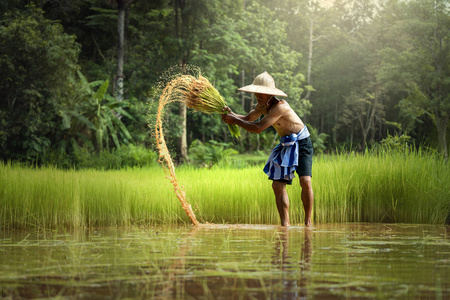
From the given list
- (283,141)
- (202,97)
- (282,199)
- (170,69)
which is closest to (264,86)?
(283,141)

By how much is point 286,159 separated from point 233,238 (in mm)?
1463

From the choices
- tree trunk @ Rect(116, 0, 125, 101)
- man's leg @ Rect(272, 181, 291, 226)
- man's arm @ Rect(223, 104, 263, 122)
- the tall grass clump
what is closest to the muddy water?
man's leg @ Rect(272, 181, 291, 226)

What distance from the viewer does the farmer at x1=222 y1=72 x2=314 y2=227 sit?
6.32 meters

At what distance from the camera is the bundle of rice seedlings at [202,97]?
6.63 metres

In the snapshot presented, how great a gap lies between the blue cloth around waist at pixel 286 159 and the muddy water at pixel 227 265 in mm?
867

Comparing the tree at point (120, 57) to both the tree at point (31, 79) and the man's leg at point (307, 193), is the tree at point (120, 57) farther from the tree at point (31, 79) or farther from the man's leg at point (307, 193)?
the man's leg at point (307, 193)

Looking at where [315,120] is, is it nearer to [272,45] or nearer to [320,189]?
[272,45]

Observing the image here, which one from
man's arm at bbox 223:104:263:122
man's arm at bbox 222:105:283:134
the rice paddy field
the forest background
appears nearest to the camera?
the rice paddy field

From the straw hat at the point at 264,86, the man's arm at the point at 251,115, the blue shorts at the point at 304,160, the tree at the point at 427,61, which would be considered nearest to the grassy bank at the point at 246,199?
the blue shorts at the point at 304,160

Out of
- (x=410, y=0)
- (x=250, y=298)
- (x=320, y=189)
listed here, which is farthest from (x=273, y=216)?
(x=410, y=0)

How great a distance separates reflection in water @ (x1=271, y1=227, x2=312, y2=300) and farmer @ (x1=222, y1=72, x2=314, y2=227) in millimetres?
1212

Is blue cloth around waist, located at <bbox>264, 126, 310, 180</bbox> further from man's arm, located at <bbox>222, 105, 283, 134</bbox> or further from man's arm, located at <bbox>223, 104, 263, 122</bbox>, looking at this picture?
man's arm, located at <bbox>223, 104, 263, 122</bbox>

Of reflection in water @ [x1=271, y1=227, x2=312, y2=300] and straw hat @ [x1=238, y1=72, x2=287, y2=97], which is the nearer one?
reflection in water @ [x1=271, y1=227, x2=312, y2=300]

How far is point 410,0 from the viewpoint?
92.4 ft
